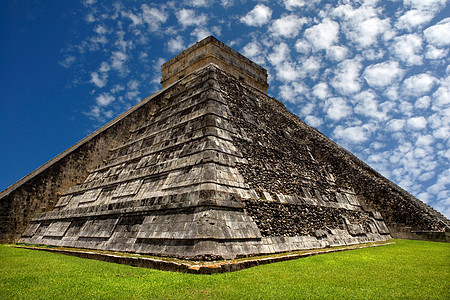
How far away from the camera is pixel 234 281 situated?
4559 mm

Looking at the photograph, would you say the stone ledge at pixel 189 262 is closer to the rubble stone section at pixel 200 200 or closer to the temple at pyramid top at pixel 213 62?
the rubble stone section at pixel 200 200

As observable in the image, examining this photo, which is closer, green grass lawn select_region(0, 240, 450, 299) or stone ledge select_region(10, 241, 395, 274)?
green grass lawn select_region(0, 240, 450, 299)

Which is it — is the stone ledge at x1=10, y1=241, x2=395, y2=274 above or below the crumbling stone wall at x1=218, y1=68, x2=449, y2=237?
below

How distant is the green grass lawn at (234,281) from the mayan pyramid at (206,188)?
3.08 feet

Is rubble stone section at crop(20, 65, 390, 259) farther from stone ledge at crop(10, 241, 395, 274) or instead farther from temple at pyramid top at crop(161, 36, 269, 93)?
temple at pyramid top at crop(161, 36, 269, 93)

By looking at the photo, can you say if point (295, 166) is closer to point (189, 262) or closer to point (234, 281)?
point (189, 262)

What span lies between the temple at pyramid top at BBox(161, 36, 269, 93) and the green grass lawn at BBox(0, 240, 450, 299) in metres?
10.9

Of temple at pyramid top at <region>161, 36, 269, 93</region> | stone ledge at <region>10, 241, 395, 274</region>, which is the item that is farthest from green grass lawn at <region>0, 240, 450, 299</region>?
temple at pyramid top at <region>161, 36, 269, 93</region>

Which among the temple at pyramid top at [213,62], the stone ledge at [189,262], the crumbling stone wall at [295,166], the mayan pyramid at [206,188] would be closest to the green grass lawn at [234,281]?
the stone ledge at [189,262]

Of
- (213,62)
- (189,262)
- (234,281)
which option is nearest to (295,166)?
(213,62)

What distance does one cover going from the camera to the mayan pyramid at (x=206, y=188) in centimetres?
650

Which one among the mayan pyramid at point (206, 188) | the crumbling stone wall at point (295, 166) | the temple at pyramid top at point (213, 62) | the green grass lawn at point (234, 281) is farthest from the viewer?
the temple at pyramid top at point (213, 62)

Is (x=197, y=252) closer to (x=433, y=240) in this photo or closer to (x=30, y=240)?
(x=30, y=240)

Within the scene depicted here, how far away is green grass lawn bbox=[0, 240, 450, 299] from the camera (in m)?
3.92
